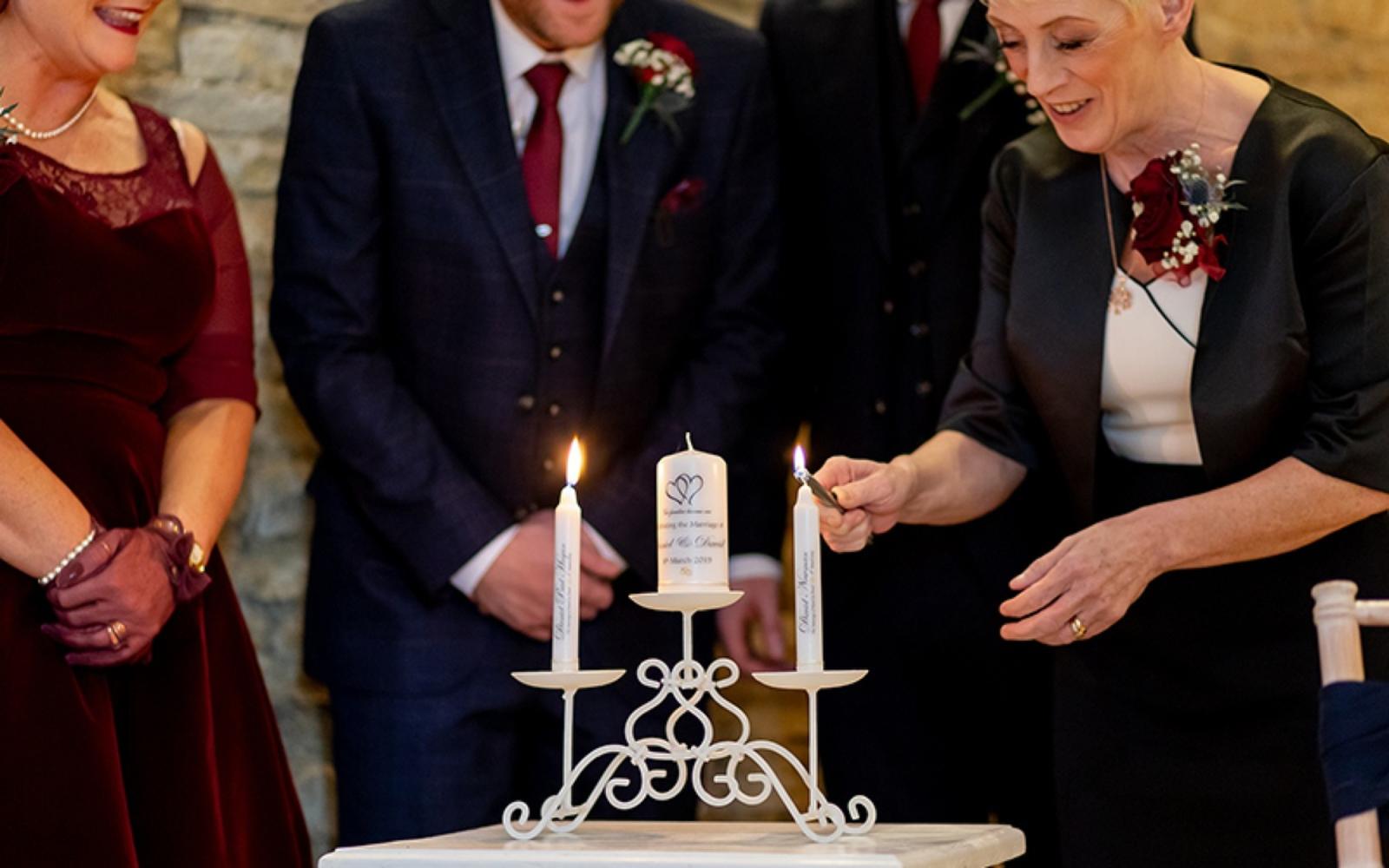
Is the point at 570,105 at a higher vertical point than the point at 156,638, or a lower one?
higher

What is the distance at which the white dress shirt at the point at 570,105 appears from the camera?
3.40 m

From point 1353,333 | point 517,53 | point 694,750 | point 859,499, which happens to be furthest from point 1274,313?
point 517,53

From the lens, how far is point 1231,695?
8.80 feet

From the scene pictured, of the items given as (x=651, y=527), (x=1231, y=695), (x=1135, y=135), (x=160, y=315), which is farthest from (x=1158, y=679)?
(x=160, y=315)

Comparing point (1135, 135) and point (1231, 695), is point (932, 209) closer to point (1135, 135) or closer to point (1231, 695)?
point (1135, 135)

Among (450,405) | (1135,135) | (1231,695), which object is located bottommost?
(1231,695)

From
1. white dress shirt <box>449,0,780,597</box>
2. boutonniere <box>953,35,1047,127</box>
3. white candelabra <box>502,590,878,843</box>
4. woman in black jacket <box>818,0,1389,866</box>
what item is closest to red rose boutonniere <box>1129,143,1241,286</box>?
woman in black jacket <box>818,0,1389,866</box>

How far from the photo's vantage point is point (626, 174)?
3414 millimetres

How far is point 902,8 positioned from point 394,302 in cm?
108

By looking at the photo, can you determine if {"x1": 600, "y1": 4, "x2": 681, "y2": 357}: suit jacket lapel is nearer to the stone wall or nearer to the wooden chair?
the stone wall

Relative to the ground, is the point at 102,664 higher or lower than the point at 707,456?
lower

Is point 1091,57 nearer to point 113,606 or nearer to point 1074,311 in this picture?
point 1074,311

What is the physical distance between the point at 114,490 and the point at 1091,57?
157 cm

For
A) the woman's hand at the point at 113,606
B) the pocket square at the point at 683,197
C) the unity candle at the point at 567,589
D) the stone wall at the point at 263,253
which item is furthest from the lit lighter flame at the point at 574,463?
the stone wall at the point at 263,253
